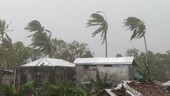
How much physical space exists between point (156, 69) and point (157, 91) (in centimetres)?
2880

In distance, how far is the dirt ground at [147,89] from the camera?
18.8 metres

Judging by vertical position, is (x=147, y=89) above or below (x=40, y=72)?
below

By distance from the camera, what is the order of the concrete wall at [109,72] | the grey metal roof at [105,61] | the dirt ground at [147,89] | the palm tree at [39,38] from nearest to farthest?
the dirt ground at [147,89] < the concrete wall at [109,72] < the grey metal roof at [105,61] < the palm tree at [39,38]

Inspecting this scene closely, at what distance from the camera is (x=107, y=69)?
1314 inches

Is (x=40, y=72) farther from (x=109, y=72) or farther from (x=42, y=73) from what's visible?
(x=109, y=72)

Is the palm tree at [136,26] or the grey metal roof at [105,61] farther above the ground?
the palm tree at [136,26]

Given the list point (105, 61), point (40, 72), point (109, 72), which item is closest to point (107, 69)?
point (109, 72)

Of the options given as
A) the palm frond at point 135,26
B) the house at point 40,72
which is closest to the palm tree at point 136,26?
the palm frond at point 135,26

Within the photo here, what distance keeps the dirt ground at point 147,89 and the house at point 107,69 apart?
37.5ft

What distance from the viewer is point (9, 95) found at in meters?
19.4

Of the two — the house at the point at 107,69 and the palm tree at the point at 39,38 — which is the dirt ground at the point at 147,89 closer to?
the house at the point at 107,69

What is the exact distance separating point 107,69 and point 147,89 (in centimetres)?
1385

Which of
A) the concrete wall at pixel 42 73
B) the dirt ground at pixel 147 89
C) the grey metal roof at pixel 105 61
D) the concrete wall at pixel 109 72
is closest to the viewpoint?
the dirt ground at pixel 147 89

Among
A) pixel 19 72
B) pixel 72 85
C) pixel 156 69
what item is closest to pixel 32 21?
pixel 19 72
